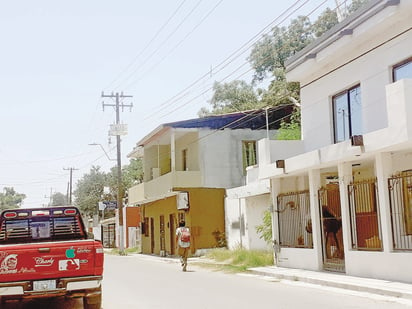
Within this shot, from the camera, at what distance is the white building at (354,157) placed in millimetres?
13820

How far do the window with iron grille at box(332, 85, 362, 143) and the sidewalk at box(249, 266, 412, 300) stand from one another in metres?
4.17

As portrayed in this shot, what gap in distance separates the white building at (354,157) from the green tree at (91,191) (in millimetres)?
60972

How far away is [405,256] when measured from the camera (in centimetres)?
1312

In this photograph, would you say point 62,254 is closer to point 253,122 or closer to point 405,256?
point 405,256

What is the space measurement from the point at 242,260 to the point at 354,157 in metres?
8.25

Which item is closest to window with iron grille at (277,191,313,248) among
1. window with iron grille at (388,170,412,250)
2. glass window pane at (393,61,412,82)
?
window with iron grille at (388,170,412,250)

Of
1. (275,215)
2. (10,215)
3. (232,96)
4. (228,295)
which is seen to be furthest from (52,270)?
(232,96)

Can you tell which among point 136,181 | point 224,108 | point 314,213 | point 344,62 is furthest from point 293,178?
point 136,181

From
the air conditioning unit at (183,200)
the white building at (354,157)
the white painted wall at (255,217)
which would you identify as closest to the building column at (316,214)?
the white building at (354,157)

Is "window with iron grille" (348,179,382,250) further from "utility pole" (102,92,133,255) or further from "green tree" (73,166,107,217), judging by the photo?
"green tree" (73,166,107,217)

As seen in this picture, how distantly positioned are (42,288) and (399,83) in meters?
8.32

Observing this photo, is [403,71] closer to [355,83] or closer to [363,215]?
[355,83]

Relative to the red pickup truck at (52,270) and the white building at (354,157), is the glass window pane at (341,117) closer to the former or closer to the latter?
the white building at (354,157)

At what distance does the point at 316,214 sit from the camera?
56.7 ft
